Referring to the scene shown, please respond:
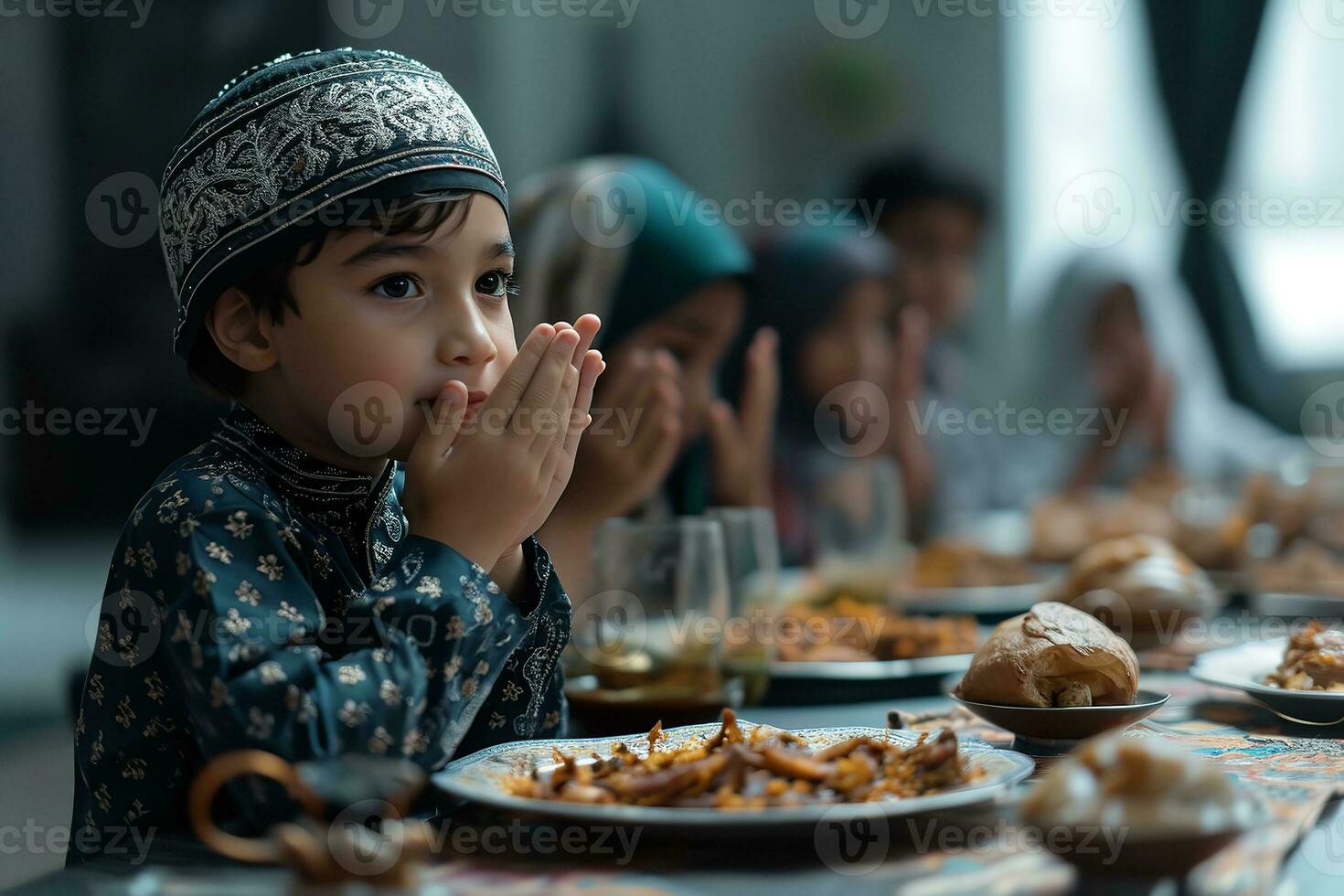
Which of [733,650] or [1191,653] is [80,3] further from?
[1191,653]

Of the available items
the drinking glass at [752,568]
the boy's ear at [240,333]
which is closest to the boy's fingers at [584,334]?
the boy's ear at [240,333]

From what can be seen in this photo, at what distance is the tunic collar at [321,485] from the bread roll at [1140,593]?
0.71m

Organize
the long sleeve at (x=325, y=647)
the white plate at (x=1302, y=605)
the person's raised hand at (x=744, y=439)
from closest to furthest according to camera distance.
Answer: the long sleeve at (x=325, y=647), the white plate at (x=1302, y=605), the person's raised hand at (x=744, y=439)

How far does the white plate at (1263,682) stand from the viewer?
0.85 m

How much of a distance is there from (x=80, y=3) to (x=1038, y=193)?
392 cm

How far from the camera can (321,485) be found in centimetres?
84

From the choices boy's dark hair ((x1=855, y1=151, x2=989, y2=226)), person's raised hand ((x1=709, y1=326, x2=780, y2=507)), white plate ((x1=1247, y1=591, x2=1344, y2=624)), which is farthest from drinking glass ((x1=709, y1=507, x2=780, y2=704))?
boy's dark hair ((x1=855, y1=151, x2=989, y2=226))

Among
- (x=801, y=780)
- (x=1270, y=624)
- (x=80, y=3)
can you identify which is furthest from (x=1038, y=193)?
(x=801, y=780)

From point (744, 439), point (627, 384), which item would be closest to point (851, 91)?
point (744, 439)

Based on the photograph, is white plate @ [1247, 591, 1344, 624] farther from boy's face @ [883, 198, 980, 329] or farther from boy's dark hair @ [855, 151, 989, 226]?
boy's dark hair @ [855, 151, 989, 226]

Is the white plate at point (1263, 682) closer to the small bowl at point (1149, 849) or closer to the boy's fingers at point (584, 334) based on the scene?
the small bowl at point (1149, 849)

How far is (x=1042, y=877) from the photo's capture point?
546mm

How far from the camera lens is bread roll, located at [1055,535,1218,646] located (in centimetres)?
121

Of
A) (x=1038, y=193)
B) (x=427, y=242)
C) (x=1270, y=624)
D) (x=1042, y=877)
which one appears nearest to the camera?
(x=1042, y=877)
